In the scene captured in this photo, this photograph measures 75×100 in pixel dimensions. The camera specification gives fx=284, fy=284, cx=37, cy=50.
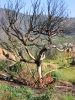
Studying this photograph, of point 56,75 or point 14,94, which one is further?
point 56,75

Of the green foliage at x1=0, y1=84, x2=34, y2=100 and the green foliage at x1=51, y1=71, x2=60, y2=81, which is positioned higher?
the green foliage at x1=0, y1=84, x2=34, y2=100

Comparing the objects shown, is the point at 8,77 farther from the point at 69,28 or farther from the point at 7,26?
the point at 69,28

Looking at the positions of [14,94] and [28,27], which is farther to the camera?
[28,27]

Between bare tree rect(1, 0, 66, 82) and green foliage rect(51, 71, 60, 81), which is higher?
bare tree rect(1, 0, 66, 82)

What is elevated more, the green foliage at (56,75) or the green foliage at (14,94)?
the green foliage at (14,94)

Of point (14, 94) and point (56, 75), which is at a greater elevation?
point (14, 94)

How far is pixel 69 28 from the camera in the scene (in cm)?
1670

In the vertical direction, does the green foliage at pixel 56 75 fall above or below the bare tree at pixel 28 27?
below

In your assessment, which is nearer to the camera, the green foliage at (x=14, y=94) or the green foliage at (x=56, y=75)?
the green foliage at (x=14, y=94)

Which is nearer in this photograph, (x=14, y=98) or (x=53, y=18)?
(x=14, y=98)

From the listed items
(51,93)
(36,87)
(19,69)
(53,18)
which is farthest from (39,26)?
(51,93)

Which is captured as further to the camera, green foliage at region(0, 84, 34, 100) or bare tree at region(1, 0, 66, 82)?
bare tree at region(1, 0, 66, 82)

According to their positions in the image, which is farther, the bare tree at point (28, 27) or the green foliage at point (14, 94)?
the bare tree at point (28, 27)

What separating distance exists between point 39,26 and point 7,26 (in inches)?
60.1
